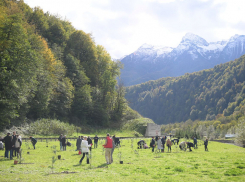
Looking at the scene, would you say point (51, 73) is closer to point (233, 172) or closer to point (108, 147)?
point (108, 147)

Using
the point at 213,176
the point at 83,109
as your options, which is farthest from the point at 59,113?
the point at 213,176

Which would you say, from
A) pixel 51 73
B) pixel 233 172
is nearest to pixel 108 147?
pixel 233 172

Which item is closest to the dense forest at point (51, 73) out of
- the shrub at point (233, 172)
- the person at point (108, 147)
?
the person at point (108, 147)

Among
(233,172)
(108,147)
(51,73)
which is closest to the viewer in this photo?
(233,172)

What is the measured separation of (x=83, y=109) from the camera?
61656 mm

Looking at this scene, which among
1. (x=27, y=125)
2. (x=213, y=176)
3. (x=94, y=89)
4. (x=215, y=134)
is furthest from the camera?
(x=215, y=134)

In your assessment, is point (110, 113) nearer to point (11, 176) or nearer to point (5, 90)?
point (5, 90)

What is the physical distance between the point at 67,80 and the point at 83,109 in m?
9.10

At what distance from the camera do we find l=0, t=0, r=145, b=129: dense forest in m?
33.8

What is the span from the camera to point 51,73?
50.7 m

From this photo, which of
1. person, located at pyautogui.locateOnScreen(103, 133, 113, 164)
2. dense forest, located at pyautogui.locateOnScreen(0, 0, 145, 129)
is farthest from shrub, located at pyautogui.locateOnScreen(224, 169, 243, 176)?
dense forest, located at pyautogui.locateOnScreen(0, 0, 145, 129)

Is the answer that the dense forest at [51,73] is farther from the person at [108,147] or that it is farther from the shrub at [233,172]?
the shrub at [233,172]

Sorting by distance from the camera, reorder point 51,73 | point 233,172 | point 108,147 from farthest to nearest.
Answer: point 51,73 → point 108,147 → point 233,172

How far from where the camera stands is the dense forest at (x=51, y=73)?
33812 mm
